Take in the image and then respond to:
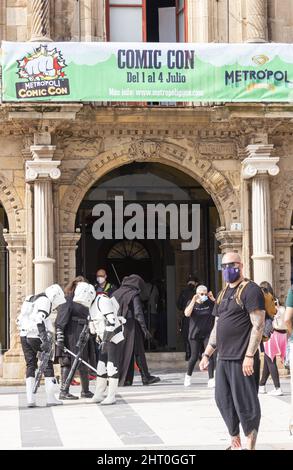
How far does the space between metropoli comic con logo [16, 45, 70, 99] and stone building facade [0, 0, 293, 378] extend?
28cm

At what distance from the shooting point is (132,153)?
21.3 metres

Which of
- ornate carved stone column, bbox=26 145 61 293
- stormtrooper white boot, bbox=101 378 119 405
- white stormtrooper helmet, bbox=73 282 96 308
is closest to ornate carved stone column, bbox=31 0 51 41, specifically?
ornate carved stone column, bbox=26 145 61 293

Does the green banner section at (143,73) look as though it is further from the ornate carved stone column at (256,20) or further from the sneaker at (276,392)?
the sneaker at (276,392)

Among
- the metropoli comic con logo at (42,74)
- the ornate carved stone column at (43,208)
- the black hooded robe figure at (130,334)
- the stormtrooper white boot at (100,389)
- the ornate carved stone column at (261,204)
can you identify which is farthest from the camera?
the ornate carved stone column at (261,204)

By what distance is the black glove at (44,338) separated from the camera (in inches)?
609

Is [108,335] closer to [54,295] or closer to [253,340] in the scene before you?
[54,295]

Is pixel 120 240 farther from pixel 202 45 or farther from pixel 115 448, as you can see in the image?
pixel 115 448

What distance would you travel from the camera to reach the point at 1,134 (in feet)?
68.7

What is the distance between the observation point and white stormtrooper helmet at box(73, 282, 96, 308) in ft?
51.6

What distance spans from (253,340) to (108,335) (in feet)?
17.8

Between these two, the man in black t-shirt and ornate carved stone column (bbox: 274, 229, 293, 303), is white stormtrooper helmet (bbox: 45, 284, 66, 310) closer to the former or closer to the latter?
the man in black t-shirt

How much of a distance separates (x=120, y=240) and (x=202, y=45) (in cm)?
543

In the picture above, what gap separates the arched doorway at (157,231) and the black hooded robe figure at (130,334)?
3.71 meters

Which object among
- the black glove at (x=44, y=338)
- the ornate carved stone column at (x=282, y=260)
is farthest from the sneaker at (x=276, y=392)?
the ornate carved stone column at (x=282, y=260)
